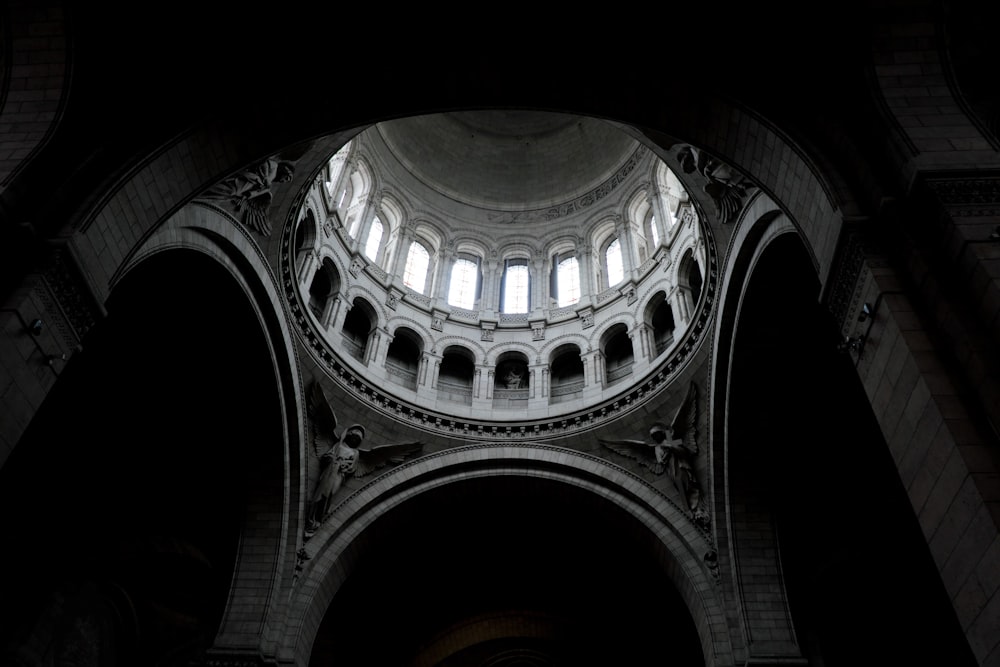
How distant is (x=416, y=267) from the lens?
834 inches

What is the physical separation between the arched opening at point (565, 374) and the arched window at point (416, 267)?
4.43m

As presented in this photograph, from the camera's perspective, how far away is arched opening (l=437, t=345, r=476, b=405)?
18391mm

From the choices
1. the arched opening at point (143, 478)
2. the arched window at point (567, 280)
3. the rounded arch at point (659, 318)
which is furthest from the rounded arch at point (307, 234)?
the rounded arch at point (659, 318)

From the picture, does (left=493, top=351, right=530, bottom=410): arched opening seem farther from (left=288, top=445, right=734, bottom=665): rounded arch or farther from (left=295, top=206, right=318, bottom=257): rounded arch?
(left=295, top=206, right=318, bottom=257): rounded arch

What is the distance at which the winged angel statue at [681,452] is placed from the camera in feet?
48.4

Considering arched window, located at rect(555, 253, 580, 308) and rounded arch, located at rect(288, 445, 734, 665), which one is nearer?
rounded arch, located at rect(288, 445, 734, 665)

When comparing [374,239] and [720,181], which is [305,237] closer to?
[374,239]

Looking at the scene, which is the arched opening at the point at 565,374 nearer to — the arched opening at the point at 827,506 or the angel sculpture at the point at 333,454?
the angel sculpture at the point at 333,454

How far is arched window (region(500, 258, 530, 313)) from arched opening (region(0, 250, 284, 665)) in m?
8.51

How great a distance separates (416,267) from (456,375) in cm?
387

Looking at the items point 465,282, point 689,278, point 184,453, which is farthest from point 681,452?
point 184,453

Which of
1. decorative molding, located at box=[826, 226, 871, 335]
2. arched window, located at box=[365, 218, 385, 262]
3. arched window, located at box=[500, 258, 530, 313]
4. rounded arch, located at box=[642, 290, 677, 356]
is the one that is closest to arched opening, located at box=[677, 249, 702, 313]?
rounded arch, located at box=[642, 290, 677, 356]

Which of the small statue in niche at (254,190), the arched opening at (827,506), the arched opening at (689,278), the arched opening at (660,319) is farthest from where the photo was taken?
the arched opening at (660,319)

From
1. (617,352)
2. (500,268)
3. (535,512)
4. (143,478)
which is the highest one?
(500,268)
